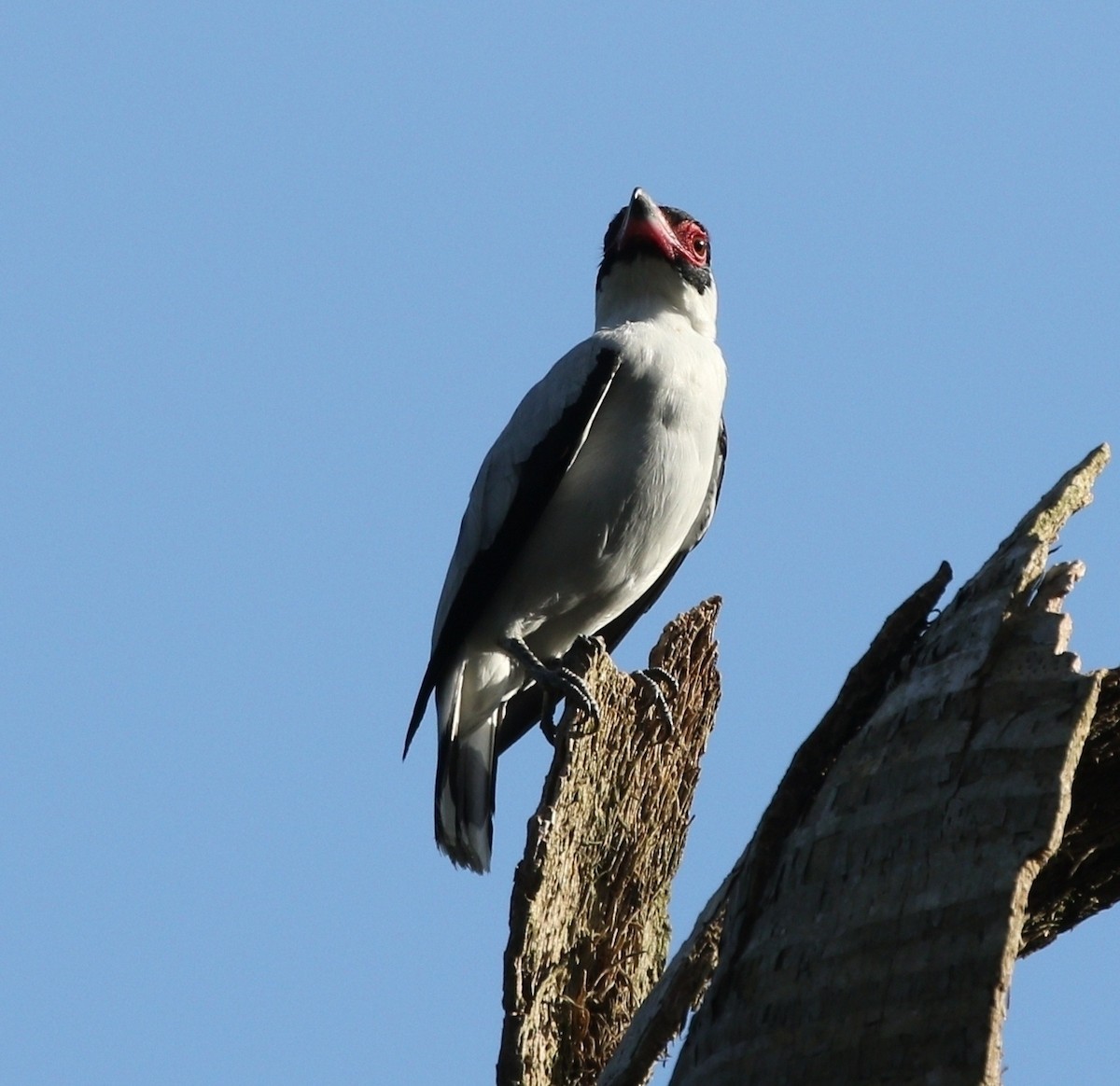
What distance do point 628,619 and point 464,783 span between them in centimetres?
129

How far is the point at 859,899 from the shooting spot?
3.03 meters

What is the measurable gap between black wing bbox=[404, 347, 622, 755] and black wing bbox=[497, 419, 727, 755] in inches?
17.5

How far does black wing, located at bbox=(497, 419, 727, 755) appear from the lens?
6.86 m

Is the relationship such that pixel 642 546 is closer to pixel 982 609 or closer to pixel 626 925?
pixel 626 925

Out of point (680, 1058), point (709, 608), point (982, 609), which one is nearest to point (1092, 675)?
point (982, 609)

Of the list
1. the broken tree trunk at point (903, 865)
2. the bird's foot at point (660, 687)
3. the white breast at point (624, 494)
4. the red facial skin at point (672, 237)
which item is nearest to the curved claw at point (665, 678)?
the bird's foot at point (660, 687)

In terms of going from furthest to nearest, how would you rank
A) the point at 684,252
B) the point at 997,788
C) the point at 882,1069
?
the point at 684,252 < the point at 997,788 < the point at 882,1069

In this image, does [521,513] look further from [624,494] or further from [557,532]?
[624,494]

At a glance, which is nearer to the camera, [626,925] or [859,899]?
[859,899]

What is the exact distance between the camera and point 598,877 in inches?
176

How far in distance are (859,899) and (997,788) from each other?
1.04 ft

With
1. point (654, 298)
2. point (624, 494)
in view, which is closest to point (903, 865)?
point (624, 494)

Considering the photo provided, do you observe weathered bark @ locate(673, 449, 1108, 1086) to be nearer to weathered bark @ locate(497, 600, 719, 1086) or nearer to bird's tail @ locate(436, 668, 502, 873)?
weathered bark @ locate(497, 600, 719, 1086)

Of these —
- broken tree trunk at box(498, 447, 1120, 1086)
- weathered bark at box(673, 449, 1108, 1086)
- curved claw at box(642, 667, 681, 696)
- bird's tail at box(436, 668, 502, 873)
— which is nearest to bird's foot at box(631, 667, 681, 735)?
curved claw at box(642, 667, 681, 696)
